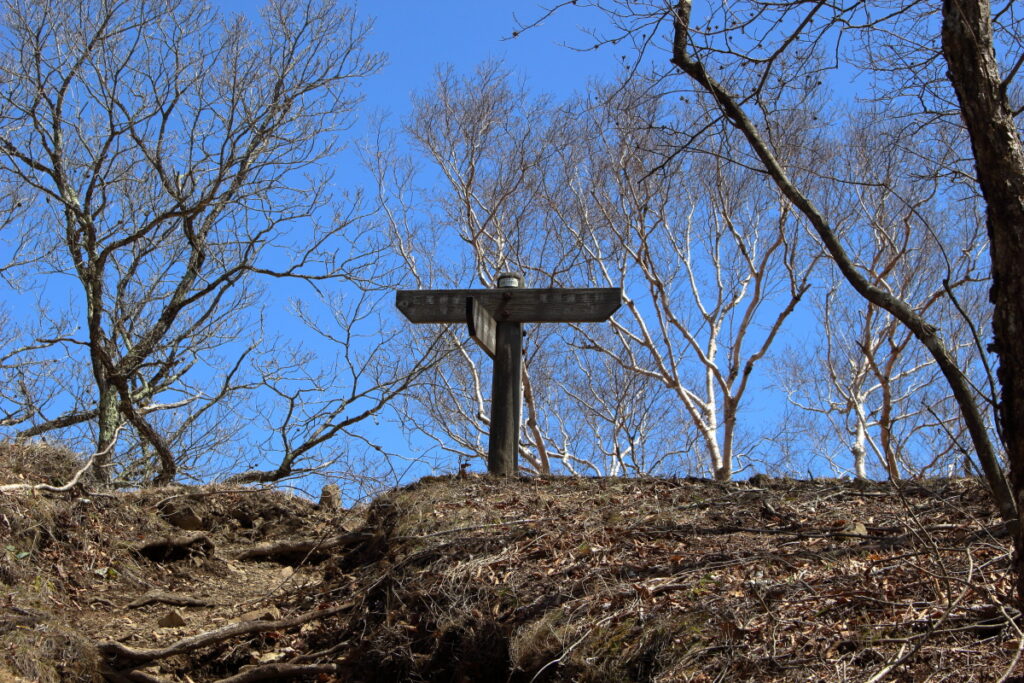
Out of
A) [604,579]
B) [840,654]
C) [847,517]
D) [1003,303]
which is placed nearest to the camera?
[1003,303]

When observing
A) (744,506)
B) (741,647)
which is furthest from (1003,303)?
(744,506)

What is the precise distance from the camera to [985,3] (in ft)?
12.9

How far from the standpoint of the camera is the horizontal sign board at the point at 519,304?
725 centimetres

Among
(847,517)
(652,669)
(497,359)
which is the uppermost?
(497,359)

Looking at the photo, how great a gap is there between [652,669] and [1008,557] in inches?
65.9

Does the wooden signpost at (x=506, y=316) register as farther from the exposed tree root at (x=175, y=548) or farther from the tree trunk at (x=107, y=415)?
the tree trunk at (x=107, y=415)

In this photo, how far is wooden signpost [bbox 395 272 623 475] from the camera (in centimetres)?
722

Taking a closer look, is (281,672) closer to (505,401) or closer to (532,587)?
(532,587)

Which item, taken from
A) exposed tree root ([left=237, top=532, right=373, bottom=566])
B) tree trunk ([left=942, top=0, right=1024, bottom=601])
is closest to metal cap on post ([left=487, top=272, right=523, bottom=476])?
exposed tree root ([left=237, top=532, right=373, bottom=566])

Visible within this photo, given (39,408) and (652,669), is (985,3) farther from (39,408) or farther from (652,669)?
(39,408)

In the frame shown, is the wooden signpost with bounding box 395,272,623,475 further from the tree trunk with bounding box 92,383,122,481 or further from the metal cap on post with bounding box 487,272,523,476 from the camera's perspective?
the tree trunk with bounding box 92,383,122,481

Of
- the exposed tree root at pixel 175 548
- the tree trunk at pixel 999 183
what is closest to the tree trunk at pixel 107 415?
the exposed tree root at pixel 175 548

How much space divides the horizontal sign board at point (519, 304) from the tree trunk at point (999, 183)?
3.56 m

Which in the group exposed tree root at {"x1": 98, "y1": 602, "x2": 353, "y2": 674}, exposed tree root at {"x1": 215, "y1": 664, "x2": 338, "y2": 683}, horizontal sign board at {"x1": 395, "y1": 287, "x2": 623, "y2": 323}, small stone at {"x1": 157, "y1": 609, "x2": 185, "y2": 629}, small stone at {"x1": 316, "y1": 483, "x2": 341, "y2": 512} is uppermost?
horizontal sign board at {"x1": 395, "y1": 287, "x2": 623, "y2": 323}
